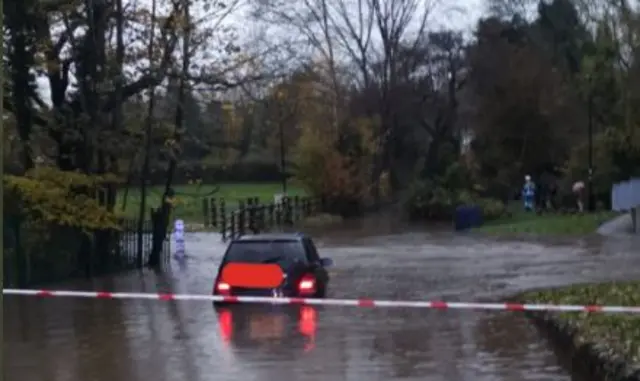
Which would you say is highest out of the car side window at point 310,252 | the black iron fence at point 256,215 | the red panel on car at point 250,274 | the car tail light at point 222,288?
the black iron fence at point 256,215

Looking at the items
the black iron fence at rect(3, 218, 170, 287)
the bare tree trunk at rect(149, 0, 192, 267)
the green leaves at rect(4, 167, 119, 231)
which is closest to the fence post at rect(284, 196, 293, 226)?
the bare tree trunk at rect(149, 0, 192, 267)

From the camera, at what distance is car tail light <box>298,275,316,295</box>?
18.7 metres

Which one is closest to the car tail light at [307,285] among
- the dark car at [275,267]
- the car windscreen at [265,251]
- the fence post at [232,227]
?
the dark car at [275,267]

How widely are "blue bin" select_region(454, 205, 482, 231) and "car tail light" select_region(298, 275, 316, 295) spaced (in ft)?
114

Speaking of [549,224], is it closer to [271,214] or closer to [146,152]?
[271,214]

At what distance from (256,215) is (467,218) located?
9340 millimetres

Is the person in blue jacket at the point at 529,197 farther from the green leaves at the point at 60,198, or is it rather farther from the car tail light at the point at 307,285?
the car tail light at the point at 307,285

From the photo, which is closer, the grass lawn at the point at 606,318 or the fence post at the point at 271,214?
the grass lawn at the point at 606,318

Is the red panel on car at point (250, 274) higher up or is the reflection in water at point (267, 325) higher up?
the red panel on car at point (250, 274)

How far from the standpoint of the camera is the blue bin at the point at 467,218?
54.0m

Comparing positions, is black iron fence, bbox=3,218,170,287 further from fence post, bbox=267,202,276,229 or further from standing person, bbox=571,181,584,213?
standing person, bbox=571,181,584,213

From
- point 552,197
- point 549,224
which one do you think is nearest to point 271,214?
point 549,224

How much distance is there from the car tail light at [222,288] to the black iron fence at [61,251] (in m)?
6.53

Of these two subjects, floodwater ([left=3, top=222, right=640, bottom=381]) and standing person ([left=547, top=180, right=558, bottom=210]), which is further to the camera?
standing person ([left=547, top=180, right=558, bottom=210])
